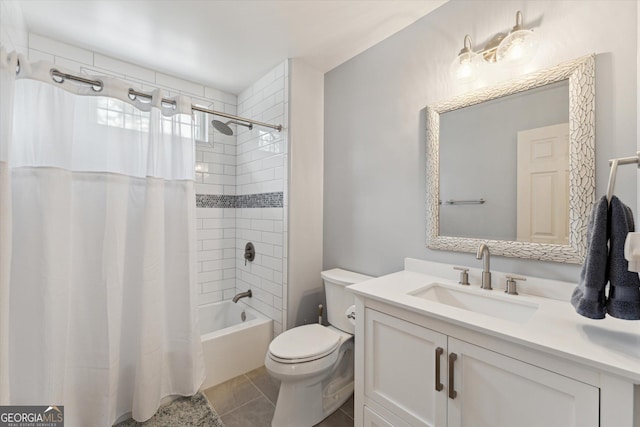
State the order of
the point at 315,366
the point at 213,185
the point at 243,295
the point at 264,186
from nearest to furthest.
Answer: the point at 315,366
the point at 264,186
the point at 243,295
the point at 213,185

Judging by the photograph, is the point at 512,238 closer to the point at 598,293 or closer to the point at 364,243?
the point at 598,293

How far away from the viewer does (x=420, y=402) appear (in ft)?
3.36

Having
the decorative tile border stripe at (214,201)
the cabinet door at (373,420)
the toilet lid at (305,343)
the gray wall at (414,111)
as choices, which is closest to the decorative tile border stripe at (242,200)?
the decorative tile border stripe at (214,201)

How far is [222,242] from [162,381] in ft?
4.19

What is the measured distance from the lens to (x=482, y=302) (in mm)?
1198

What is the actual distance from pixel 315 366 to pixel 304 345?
0.42ft

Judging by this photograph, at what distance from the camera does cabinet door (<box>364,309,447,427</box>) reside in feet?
3.20

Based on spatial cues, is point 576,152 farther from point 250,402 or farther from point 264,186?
point 250,402

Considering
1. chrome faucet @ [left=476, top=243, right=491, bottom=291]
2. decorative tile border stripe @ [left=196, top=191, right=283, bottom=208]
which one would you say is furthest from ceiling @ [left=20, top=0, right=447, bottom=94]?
chrome faucet @ [left=476, top=243, right=491, bottom=291]

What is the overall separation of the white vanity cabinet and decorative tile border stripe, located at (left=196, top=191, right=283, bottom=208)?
1.22 meters

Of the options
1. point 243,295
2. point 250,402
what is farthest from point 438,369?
point 243,295

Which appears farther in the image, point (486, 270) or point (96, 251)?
point (96, 251)

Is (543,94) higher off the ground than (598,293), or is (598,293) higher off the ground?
(543,94)

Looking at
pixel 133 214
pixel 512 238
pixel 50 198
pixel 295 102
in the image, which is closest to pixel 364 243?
pixel 512 238
